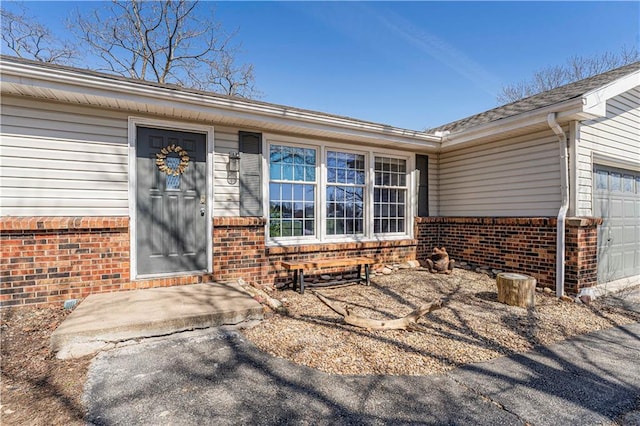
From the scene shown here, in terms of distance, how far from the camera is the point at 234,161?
4723mm

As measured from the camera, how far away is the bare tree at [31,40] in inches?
438

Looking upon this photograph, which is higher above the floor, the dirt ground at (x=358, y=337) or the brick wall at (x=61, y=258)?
the brick wall at (x=61, y=258)

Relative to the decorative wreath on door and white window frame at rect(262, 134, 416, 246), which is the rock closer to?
white window frame at rect(262, 134, 416, 246)

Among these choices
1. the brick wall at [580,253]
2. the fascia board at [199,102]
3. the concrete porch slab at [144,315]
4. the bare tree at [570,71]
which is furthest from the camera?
the bare tree at [570,71]

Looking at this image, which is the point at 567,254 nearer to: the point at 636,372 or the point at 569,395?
the point at 636,372

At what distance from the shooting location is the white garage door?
17.2ft

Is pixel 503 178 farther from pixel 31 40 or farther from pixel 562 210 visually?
pixel 31 40

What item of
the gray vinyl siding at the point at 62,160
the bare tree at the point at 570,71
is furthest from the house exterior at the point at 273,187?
the bare tree at the point at 570,71

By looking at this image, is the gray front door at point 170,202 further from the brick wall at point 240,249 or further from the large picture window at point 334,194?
the large picture window at point 334,194

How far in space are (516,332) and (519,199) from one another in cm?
299

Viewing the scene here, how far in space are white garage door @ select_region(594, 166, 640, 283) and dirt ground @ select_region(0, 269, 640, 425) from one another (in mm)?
1304

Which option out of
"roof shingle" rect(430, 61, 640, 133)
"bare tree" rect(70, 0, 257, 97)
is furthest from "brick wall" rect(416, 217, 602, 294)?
"bare tree" rect(70, 0, 257, 97)

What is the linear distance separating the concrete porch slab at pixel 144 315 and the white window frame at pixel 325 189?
1608 millimetres

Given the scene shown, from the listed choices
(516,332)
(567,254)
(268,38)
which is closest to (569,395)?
(516,332)
